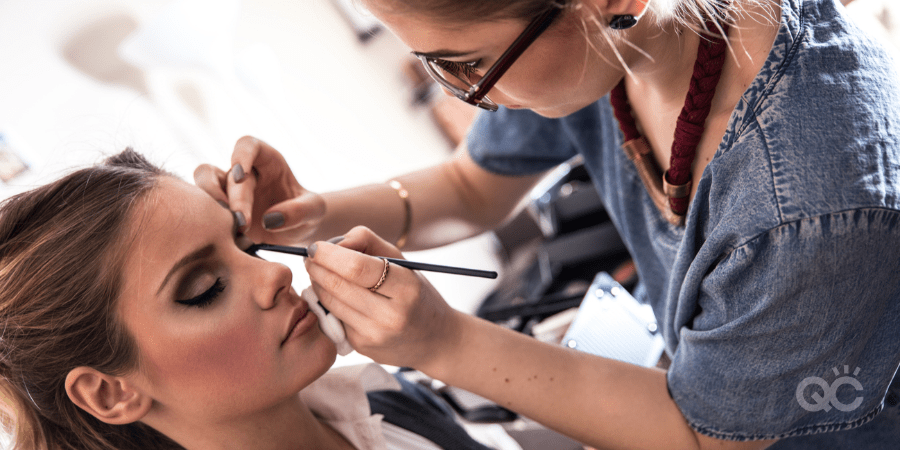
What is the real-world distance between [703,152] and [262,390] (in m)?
0.83

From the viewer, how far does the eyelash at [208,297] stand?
0.89 metres

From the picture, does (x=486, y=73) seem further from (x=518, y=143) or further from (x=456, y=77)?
(x=518, y=143)

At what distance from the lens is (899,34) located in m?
1.17

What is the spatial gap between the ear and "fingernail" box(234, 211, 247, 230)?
12.3 inches

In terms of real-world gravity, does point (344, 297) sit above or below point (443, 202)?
above

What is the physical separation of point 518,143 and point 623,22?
62 cm

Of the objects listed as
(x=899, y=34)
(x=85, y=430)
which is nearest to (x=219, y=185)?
(x=85, y=430)

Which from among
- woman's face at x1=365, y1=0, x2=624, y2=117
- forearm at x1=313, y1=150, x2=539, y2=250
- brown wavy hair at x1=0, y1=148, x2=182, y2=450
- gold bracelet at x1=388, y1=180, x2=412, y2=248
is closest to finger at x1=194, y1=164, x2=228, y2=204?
brown wavy hair at x1=0, y1=148, x2=182, y2=450

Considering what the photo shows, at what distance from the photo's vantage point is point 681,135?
874 millimetres

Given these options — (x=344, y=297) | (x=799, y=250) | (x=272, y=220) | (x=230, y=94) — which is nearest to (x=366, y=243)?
(x=344, y=297)

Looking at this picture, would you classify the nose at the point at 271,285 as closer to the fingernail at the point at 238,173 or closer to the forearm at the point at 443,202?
the fingernail at the point at 238,173

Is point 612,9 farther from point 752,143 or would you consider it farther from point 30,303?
point 30,303

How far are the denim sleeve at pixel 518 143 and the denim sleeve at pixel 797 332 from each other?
1.97ft

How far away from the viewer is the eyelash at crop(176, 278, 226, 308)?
894 millimetres
